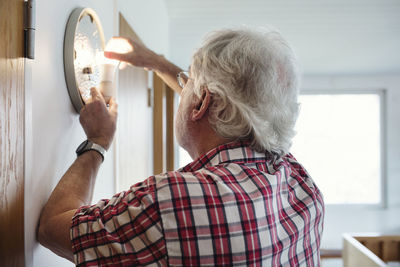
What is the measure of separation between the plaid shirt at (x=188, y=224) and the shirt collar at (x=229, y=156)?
0.09ft

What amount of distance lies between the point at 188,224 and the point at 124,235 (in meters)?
0.12

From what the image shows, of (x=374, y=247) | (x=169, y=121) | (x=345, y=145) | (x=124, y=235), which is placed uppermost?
(x=169, y=121)

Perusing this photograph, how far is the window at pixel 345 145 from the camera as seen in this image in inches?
225

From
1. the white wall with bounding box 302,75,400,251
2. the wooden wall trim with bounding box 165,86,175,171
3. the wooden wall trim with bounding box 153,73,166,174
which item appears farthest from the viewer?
the white wall with bounding box 302,75,400,251

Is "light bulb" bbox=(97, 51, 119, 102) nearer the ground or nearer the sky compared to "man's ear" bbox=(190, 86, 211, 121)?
nearer the sky

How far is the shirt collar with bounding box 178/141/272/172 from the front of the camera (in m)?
0.78

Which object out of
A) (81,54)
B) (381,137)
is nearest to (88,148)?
(81,54)

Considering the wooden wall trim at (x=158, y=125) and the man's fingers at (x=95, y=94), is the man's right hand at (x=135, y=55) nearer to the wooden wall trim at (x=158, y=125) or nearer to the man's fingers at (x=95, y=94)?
the man's fingers at (x=95, y=94)

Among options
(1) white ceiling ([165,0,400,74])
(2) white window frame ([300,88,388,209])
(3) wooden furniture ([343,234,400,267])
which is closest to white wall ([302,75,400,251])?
(2) white window frame ([300,88,388,209])

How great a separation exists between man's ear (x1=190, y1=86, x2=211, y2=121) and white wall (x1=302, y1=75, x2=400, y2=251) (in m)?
5.21

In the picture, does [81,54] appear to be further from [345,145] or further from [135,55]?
[345,145]

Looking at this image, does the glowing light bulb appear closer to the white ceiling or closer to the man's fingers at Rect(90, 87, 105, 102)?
the man's fingers at Rect(90, 87, 105, 102)

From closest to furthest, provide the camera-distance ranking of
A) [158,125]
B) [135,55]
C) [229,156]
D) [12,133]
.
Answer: [12,133] < [229,156] < [135,55] < [158,125]

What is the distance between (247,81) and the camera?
0.78 metres
